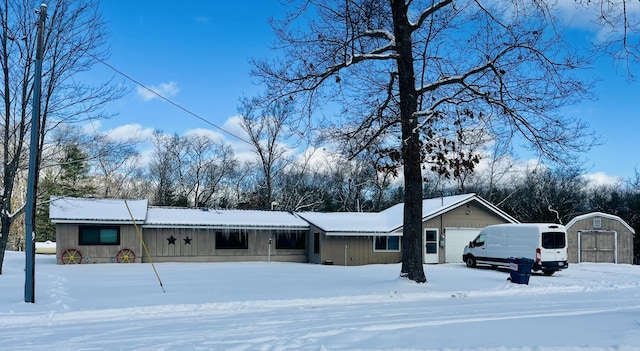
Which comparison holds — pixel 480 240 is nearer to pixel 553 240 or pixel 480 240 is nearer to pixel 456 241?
pixel 456 241

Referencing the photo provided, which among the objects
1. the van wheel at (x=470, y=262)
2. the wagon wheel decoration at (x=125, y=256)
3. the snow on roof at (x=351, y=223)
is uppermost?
the snow on roof at (x=351, y=223)

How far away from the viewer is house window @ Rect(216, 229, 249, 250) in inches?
1087

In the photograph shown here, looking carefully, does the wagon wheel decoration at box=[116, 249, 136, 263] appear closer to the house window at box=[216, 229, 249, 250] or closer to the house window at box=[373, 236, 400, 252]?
the house window at box=[216, 229, 249, 250]

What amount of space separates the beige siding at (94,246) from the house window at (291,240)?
725 centimetres

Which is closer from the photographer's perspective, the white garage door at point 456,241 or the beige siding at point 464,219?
the beige siding at point 464,219

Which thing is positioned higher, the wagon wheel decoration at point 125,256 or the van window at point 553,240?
the van window at point 553,240

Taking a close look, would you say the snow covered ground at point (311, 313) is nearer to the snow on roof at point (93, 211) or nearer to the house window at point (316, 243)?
the snow on roof at point (93, 211)

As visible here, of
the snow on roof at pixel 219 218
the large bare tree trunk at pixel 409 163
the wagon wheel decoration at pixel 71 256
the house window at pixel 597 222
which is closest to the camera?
the large bare tree trunk at pixel 409 163

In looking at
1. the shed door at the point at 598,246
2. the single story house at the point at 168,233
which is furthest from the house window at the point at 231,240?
the shed door at the point at 598,246

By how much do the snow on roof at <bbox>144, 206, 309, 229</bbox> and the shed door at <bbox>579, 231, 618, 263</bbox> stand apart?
1543cm

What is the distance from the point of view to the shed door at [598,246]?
29.4 meters

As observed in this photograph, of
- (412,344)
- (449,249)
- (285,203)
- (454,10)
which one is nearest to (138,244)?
(449,249)

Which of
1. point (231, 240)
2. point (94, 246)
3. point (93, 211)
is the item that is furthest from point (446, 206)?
point (93, 211)

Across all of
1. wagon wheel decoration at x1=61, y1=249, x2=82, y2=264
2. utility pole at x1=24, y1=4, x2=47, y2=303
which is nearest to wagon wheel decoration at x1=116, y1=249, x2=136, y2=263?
wagon wheel decoration at x1=61, y1=249, x2=82, y2=264
